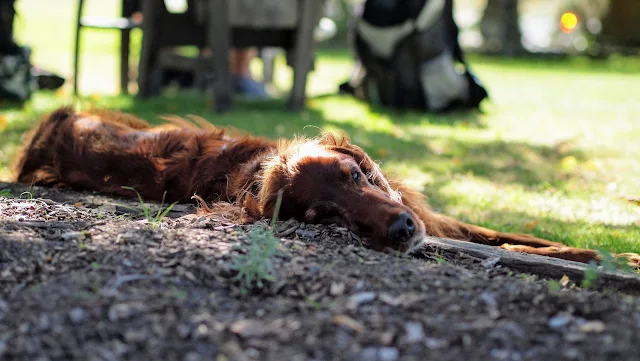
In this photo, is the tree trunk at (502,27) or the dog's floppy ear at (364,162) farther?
the tree trunk at (502,27)

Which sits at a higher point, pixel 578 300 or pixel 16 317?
pixel 578 300

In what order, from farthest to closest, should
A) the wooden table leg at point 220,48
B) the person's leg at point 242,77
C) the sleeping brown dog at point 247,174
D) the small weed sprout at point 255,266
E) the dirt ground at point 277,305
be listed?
the person's leg at point 242,77 < the wooden table leg at point 220,48 < the sleeping brown dog at point 247,174 < the small weed sprout at point 255,266 < the dirt ground at point 277,305

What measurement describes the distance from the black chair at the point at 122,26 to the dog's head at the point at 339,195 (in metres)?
6.01

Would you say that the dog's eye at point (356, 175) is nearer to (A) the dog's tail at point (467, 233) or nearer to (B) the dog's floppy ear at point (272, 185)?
(B) the dog's floppy ear at point (272, 185)

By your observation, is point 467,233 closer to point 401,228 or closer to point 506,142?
point 401,228

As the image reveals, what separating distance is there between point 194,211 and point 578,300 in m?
2.04

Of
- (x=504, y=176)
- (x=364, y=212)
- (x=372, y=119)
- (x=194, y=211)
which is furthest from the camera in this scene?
(x=372, y=119)

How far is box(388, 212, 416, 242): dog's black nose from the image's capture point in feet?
10.5

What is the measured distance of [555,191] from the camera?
5.27m

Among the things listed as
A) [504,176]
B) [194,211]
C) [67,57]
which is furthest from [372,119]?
[67,57]

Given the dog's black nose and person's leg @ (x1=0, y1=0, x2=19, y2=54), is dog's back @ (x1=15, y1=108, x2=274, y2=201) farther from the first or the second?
person's leg @ (x1=0, y1=0, x2=19, y2=54)

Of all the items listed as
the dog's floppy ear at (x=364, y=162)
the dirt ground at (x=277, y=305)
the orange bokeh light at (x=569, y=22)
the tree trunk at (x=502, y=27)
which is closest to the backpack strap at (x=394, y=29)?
the dog's floppy ear at (x=364, y=162)

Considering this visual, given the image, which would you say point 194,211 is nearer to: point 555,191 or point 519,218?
point 519,218

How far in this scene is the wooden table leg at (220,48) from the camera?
788cm
